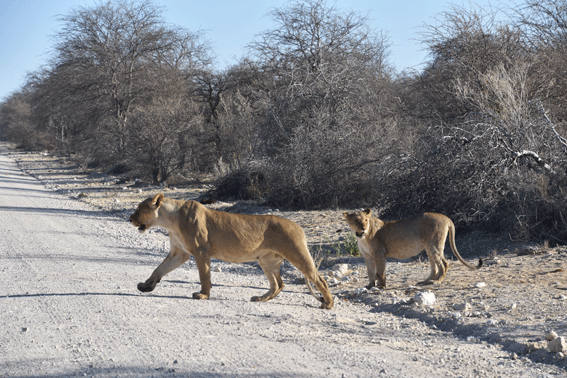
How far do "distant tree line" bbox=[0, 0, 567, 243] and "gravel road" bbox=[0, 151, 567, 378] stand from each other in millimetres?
4130

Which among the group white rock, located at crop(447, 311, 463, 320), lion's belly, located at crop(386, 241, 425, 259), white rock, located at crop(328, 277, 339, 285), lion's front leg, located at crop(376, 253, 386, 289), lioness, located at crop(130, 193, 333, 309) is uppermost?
lioness, located at crop(130, 193, 333, 309)

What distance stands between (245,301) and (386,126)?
11.7 m

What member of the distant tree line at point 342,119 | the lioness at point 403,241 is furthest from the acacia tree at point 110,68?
the lioness at point 403,241

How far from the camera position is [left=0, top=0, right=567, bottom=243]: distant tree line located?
10398 millimetres

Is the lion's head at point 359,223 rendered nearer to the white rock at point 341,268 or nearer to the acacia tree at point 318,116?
the white rock at point 341,268

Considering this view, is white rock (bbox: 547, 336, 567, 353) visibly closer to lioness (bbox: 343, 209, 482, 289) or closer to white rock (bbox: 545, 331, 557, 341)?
white rock (bbox: 545, 331, 557, 341)

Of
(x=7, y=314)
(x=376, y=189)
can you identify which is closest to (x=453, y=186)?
(x=376, y=189)

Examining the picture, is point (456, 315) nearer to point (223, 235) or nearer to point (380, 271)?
point (380, 271)

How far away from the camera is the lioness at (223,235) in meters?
6.31

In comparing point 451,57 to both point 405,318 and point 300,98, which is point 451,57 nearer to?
point 300,98

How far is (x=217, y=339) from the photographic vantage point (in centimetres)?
503

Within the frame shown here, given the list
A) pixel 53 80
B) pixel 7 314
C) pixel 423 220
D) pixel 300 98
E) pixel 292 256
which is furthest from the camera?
pixel 53 80

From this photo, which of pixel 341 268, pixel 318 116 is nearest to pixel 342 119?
pixel 318 116

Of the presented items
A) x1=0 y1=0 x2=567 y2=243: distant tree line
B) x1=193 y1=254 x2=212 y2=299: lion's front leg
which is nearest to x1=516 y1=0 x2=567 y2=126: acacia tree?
x1=0 y1=0 x2=567 y2=243: distant tree line
